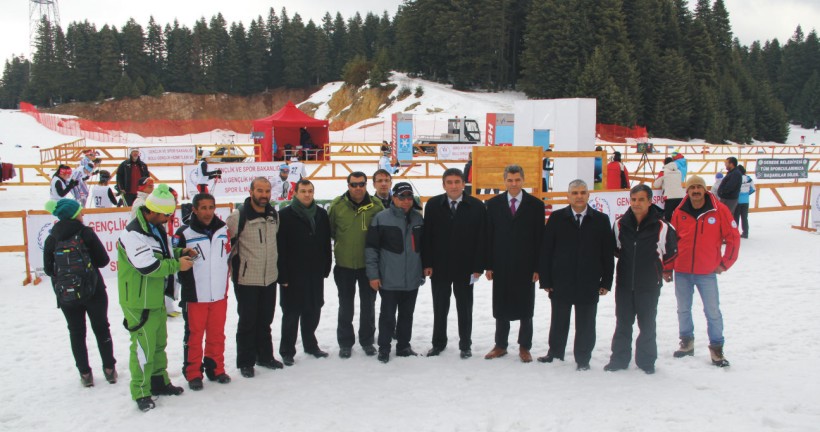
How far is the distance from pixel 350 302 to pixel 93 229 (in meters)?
4.85

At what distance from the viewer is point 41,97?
90.5 m

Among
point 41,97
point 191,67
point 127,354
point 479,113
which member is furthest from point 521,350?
point 41,97

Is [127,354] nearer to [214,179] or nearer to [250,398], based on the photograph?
[250,398]

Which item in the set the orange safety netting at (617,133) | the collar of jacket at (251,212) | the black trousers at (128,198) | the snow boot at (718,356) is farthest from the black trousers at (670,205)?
the orange safety netting at (617,133)

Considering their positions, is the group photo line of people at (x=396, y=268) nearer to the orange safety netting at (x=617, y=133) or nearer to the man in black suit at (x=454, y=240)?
the man in black suit at (x=454, y=240)

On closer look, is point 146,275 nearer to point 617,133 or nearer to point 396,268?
point 396,268

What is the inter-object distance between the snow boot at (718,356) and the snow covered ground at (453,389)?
0.08 metres

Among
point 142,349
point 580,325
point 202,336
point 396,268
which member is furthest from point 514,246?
point 142,349

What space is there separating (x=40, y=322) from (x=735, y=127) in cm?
7219

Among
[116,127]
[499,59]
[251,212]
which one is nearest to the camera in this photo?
[251,212]

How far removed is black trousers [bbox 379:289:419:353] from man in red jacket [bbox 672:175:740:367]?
2.64 meters

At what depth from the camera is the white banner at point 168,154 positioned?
71.1ft

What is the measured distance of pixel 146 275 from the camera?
4547 mm

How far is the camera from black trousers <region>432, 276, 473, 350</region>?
18.9ft
